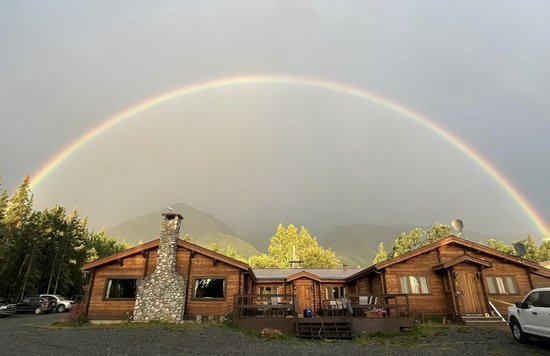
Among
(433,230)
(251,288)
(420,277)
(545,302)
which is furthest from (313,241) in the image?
(545,302)

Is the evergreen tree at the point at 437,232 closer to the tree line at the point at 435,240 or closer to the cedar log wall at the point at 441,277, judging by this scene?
the tree line at the point at 435,240

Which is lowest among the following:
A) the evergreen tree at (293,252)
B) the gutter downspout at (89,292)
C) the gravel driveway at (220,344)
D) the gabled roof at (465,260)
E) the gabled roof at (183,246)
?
the gravel driveway at (220,344)

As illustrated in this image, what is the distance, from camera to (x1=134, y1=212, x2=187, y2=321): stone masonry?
20.6 metres

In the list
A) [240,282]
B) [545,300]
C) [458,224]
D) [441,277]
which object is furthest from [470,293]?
[240,282]

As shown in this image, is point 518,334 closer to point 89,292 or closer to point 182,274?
point 182,274

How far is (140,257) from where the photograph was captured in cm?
2289

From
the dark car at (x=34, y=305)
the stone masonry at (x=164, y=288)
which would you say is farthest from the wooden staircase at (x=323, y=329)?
the dark car at (x=34, y=305)

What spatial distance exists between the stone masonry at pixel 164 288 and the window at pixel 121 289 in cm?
82

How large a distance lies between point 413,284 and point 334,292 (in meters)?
8.99

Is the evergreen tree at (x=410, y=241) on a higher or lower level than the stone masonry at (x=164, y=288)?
higher

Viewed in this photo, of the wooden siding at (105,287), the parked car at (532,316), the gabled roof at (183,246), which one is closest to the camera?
the parked car at (532,316)

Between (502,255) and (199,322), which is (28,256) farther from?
(502,255)

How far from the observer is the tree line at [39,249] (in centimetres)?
3934

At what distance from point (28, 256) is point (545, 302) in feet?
167
